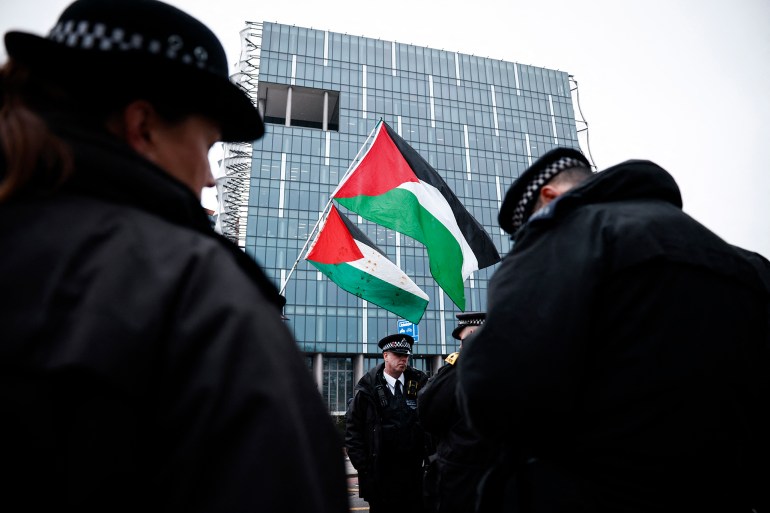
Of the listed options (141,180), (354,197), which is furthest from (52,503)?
(354,197)

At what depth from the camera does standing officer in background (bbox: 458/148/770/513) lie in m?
1.36

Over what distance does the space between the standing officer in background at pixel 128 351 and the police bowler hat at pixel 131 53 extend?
0.20 ft

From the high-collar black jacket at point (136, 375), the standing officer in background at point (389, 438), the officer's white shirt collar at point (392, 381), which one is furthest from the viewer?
the officer's white shirt collar at point (392, 381)

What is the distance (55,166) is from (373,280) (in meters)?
5.80

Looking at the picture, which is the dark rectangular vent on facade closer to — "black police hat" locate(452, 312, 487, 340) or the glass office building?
the glass office building

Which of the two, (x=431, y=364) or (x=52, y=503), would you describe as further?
(x=431, y=364)

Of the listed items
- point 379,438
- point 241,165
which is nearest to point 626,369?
point 379,438

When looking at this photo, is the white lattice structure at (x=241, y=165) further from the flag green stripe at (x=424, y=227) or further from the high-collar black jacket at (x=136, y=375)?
the high-collar black jacket at (x=136, y=375)

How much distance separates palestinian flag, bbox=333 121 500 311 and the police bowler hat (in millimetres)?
4495

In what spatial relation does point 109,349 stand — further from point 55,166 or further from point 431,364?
point 431,364

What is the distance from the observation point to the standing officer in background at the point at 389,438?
5.31 metres

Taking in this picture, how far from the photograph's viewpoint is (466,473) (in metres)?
3.65

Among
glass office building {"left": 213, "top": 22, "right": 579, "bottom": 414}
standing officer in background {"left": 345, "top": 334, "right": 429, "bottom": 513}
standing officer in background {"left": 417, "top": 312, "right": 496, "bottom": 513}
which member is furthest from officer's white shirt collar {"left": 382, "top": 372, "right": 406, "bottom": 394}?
glass office building {"left": 213, "top": 22, "right": 579, "bottom": 414}

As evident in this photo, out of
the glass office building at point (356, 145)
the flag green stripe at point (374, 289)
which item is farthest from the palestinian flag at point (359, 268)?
the glass office building at point (356, 145)
